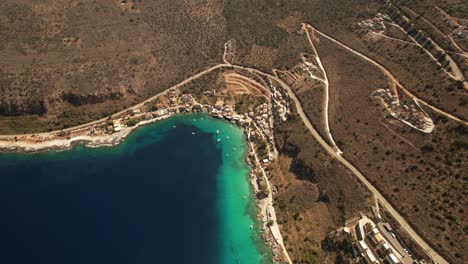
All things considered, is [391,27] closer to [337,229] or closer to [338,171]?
[338,171]

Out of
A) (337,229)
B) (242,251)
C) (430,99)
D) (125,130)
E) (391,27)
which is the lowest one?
(242,251)

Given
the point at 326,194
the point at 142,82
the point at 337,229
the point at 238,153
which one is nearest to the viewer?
the point at 337,229

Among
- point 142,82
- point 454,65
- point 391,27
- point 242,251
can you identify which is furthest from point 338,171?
point 142,82

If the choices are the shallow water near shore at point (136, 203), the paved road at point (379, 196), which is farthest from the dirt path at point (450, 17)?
the shallow water near shore at point (136, 203)

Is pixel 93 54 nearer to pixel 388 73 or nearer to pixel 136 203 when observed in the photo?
pixel 136 203

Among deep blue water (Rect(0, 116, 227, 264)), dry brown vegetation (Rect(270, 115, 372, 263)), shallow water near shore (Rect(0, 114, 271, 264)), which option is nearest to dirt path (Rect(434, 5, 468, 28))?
dry brown vegetation (Rect(270, 115, 372, 263))

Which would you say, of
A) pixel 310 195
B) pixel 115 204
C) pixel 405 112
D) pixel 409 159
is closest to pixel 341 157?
pixel 310 195
